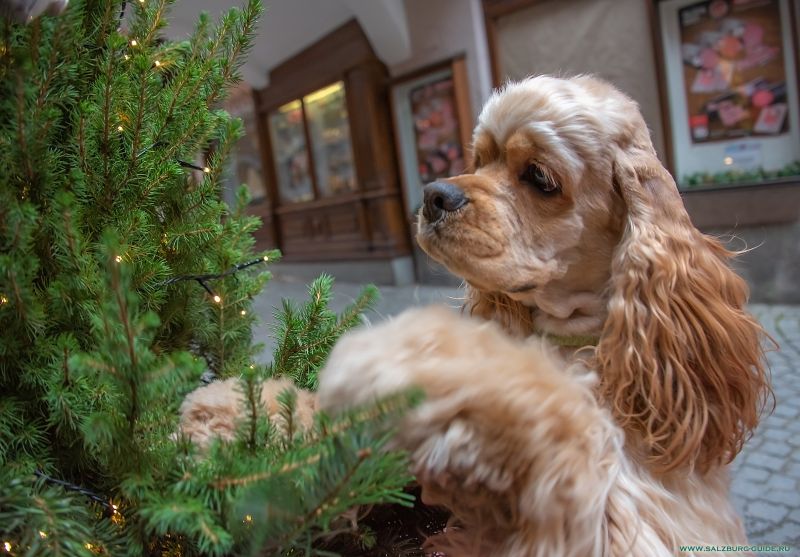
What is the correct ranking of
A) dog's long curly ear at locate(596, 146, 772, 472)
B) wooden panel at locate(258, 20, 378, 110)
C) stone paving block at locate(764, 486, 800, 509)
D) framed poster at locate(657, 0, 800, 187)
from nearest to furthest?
dog's long curly ear at locate(596, 146, 772, 472) < stone paving block at locate(764, 486, 800, 509) < framed poster at locate(657, 0, 800, 187) < wooden panel at locate(258, 20, 378, 110)

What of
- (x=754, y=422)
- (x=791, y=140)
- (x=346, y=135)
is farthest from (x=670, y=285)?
(x=346, y=135)

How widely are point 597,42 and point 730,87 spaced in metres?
1.41

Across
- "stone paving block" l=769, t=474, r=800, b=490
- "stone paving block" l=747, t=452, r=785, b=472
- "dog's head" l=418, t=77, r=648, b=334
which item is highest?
"dog's head" l=418, t=77, r=648, b=334

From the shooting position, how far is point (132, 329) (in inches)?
28.7

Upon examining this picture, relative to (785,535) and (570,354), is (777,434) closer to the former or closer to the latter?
(785,535)

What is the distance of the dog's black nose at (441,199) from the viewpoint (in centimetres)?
160

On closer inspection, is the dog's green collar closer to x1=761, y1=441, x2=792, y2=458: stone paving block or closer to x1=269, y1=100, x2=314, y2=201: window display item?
x1=761, y1=441, x2=792, y2=458: stone paving block

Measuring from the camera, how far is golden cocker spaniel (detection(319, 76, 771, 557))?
918mm

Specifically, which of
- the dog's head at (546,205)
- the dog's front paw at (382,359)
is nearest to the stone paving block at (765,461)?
the dog's head at (546,205)

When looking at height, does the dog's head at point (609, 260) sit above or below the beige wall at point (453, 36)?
below

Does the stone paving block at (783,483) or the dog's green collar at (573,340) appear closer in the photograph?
the dog's green collar at (573,340)

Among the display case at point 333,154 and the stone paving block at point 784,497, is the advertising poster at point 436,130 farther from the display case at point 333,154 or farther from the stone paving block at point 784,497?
the stone paving block at point 784,497

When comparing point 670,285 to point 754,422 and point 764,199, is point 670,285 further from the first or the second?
point 764,199

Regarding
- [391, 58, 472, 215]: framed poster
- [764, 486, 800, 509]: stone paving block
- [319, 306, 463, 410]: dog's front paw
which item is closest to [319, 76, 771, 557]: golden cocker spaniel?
[319, 306, 463, 410]: dog's front paw
